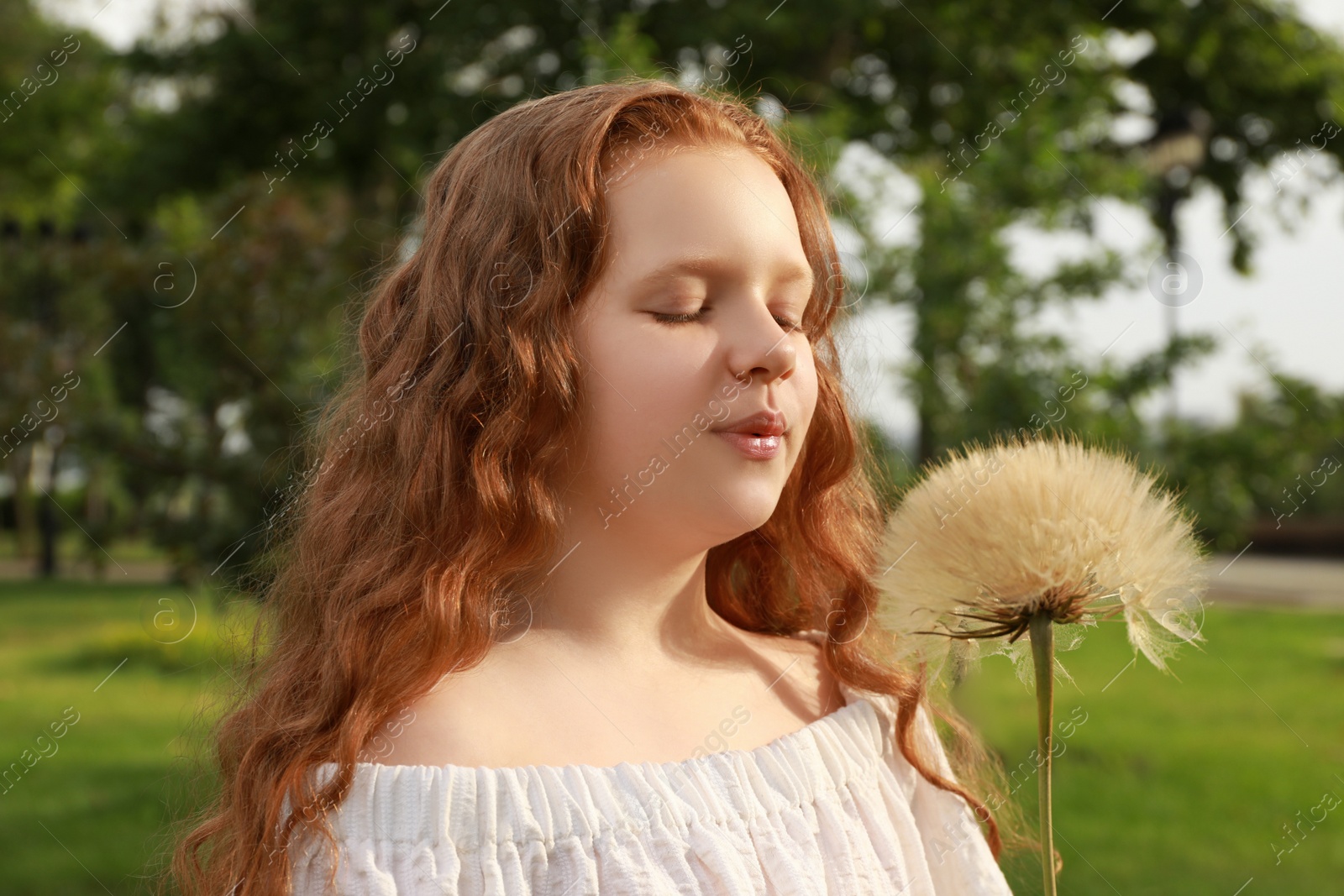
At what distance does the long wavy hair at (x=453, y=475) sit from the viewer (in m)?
1.45

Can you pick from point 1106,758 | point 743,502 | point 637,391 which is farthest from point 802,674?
point 1106,758

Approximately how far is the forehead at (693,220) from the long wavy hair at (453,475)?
1.1 inches

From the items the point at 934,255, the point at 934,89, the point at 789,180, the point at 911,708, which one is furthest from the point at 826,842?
the point at 934,89

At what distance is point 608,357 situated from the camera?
1.51 m

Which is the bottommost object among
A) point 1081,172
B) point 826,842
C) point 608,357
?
point 826,842

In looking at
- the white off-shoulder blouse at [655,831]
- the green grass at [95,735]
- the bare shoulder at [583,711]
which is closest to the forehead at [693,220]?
the bare shoulder at [583,711]

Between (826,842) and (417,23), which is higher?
(417,23)

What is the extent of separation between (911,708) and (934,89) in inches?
174

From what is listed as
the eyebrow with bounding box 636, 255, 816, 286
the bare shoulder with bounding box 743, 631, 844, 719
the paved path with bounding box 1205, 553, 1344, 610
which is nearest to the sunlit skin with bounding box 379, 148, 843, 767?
the eyebrow with bounding box 636, 255, 816, 286

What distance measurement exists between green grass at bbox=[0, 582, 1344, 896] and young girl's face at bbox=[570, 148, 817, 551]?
32.9 inches

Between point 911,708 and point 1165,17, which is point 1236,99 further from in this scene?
point 911,708

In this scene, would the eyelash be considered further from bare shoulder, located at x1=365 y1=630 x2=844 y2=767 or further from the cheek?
bare shoulder, located at x1=365 y1=630 x2=844 y2=767

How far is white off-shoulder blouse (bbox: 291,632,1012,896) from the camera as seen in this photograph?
53.7 inches

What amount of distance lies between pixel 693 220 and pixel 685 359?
0.64 ft
